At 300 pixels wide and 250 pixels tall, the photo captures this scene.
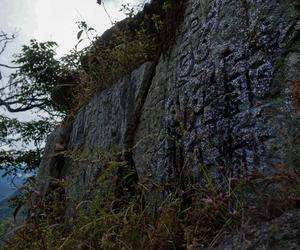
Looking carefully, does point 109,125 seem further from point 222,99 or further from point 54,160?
point 222,99

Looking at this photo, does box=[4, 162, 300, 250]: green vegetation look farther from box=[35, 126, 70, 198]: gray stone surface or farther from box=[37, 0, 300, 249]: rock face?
box=[35, 126, 70, 198]: gray stone surface

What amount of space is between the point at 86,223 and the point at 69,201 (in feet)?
5.25

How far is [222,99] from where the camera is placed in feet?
10.3

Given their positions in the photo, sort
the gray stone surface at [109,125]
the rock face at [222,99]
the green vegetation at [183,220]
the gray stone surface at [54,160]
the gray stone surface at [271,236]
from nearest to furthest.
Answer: the gray stone surface at [271,236] < the green vegetation at [183,220] < the rock face at [222,99] < the gray stone surface at [109,125] < the gray stone surface at [54,160]

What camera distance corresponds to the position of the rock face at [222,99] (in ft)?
8.84

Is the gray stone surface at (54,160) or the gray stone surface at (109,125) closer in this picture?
the gray stone surface at (109,125)

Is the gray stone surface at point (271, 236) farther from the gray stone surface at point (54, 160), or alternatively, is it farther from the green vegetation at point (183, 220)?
the gray stone surface at point (54, 160)

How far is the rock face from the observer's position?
269cm

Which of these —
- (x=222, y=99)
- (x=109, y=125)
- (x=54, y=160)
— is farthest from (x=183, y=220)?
(x=54, y=160)

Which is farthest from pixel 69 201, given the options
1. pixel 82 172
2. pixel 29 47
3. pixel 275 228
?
pixel 29 47

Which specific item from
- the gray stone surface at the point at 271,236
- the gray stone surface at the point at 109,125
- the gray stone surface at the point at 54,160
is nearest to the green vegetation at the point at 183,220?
the gray stone surface at the point at 271,236

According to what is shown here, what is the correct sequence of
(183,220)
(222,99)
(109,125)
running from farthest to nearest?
1. (109,125)
2. (222,99)
3. (183,220)

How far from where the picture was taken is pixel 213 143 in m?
3.12

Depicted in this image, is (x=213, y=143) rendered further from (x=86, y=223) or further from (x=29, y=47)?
(x=29, y=47)
